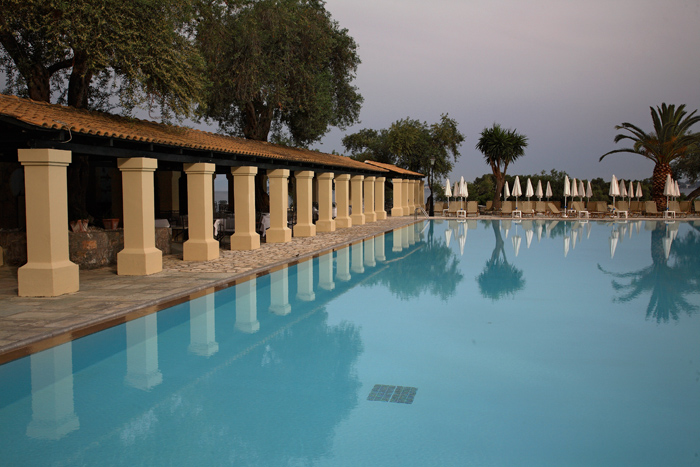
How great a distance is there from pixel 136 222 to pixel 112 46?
14.0ft

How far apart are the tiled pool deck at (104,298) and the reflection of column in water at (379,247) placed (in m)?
2.18

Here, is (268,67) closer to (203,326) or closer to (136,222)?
(136,222)

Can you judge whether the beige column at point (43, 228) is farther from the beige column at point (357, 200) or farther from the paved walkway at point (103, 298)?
the beige column at point (357, 200)

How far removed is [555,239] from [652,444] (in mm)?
17943

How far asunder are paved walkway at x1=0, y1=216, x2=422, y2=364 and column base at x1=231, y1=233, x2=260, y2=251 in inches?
44.8

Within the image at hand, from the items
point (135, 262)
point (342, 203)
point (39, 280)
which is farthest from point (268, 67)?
point (39, 280)

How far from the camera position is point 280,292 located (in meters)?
10.3

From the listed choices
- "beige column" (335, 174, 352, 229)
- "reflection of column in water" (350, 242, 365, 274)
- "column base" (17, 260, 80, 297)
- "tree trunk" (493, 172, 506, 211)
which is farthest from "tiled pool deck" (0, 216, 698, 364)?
"tree trunk" (493, 172, 506, 211)

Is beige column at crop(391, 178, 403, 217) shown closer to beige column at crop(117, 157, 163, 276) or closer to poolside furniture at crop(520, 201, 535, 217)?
poolside furniture at crop(520, 201, 535, 217)

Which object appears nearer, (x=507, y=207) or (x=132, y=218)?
(x=132, y=218)

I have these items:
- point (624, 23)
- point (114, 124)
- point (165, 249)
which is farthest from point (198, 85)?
point (624, 23)

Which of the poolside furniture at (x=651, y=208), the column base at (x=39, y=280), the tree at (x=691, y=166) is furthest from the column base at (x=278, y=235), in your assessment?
the tree at (x=691, y=166)

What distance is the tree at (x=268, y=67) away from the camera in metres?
21.9

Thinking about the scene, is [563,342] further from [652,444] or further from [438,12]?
[438,12]
